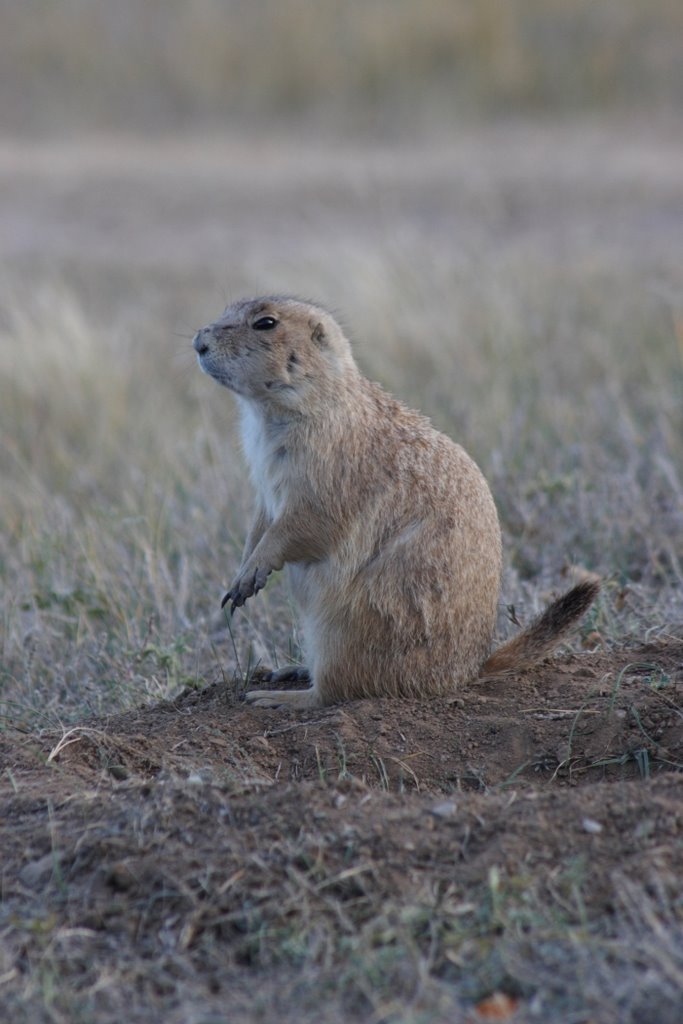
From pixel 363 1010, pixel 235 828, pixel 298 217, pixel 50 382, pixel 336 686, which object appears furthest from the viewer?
pixel 298 217

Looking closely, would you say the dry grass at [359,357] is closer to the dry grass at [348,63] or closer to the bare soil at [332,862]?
the bare soil at [332,862]

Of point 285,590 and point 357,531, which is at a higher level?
point 357,531

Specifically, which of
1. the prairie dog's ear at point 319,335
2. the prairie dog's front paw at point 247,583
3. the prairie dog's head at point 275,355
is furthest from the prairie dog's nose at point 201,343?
the prairie dog's front paw at point 247,583

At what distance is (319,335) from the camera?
4453 mm

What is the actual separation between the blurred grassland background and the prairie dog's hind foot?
0.38m

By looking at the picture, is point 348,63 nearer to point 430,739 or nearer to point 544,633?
point 544,633

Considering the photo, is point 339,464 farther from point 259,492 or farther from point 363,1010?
point 363,1010

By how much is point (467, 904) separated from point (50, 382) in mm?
6219

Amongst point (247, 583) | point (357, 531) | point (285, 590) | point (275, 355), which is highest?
point (275, 355)

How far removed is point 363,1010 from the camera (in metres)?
2.62

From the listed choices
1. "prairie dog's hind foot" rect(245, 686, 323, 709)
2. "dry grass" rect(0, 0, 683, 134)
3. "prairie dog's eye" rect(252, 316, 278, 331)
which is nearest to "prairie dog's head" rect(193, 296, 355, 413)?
"prairie dog's eye" rect(252, 316, 278, 331)

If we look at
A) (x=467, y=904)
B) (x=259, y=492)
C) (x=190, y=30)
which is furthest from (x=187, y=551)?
(x=190, y=30)

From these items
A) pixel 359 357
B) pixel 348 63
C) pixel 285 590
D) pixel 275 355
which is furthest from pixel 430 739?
pixel 348 63

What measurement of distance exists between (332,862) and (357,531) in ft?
4.43
